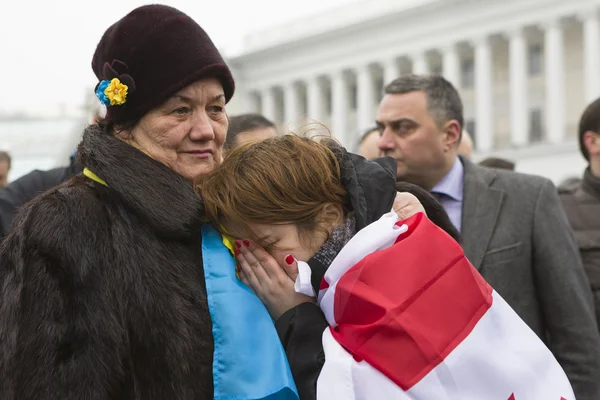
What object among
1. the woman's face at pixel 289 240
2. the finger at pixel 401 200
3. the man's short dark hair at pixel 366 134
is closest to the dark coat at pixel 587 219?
the man's short dark hair at pixel 366 134

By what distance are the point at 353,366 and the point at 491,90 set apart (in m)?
41.5

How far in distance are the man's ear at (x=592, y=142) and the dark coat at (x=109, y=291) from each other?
116 inches

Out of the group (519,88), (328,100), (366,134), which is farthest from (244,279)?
(328,100)

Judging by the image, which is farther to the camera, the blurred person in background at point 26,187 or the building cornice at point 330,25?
the building cornice at point 330,25

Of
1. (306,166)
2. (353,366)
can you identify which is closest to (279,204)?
(306,166)

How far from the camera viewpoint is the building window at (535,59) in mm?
41188

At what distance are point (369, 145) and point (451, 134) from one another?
1.51 meters

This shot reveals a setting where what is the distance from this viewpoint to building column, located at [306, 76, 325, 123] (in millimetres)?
49906

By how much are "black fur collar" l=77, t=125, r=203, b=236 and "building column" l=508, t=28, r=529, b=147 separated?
3881 centimetres

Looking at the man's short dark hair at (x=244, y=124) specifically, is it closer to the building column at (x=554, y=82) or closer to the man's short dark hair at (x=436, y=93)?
the man's short dark hair at (x=436, y=93)

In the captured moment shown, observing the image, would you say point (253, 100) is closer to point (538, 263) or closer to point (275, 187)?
point (538, 263)

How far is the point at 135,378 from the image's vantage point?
208 centimetres

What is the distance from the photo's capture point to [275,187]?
85.0 inches

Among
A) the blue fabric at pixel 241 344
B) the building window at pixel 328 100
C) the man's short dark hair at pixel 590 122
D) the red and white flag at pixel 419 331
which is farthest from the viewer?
the building window at pixel 328 100
